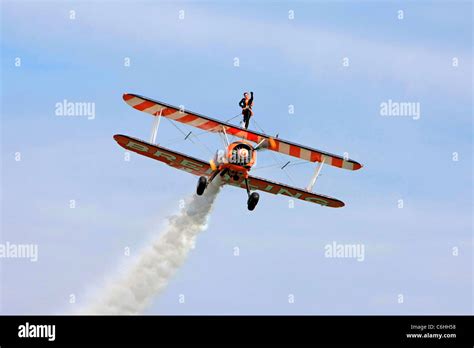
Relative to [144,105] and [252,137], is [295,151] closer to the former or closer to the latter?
[252,137]

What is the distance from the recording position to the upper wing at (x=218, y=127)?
45.8 m

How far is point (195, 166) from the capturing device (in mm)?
46250

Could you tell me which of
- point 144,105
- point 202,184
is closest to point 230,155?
point 202,184

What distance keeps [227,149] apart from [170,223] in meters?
6.64

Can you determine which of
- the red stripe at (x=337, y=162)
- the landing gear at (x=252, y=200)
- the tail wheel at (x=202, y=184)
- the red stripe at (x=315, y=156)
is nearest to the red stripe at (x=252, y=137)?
the red stripe at (x=315, y=156)

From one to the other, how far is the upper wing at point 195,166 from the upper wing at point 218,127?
1580mm

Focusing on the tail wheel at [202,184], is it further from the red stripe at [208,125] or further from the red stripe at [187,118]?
the red stripe at [187,118]

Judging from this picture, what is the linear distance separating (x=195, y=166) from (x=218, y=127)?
191 cm
